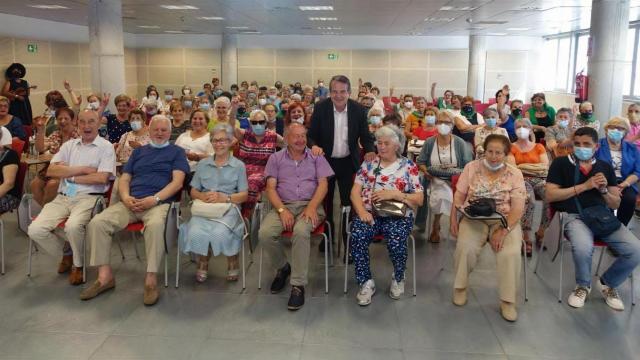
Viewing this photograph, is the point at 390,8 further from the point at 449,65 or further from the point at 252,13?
the point at 449,65

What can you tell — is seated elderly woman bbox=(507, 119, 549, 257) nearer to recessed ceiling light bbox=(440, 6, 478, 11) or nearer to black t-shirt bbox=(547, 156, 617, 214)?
black t-shirt bbox=(547, 156, 617, 214)

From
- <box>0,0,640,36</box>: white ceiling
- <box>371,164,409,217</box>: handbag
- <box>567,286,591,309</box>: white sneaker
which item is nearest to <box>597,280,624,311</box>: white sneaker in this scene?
<box>567,286,591,309</box>: white sneaker

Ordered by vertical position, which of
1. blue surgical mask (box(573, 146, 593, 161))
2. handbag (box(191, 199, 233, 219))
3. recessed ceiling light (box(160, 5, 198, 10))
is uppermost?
recessed ceiling light (box(160, 5, 198, 10))

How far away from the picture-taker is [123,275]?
473cm

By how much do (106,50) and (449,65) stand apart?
1522 centimetres

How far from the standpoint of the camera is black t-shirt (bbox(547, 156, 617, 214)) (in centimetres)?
432

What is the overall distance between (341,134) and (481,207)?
4.85 ft

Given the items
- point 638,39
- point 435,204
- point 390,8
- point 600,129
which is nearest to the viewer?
point 435,204

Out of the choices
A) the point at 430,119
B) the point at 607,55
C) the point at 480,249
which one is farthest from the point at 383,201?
the point at 607,55

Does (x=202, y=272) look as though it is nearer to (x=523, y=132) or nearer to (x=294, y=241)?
(x=294, y=241)

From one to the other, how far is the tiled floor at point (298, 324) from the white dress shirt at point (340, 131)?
113 centimetres

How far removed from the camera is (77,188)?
15.3 ft

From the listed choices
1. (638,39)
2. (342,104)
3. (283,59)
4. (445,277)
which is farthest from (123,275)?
(283,59)

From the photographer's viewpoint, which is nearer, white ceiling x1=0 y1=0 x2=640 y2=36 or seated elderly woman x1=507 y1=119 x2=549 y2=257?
seated elderly woman x1=507 y1=119 x2=549 y2=257
